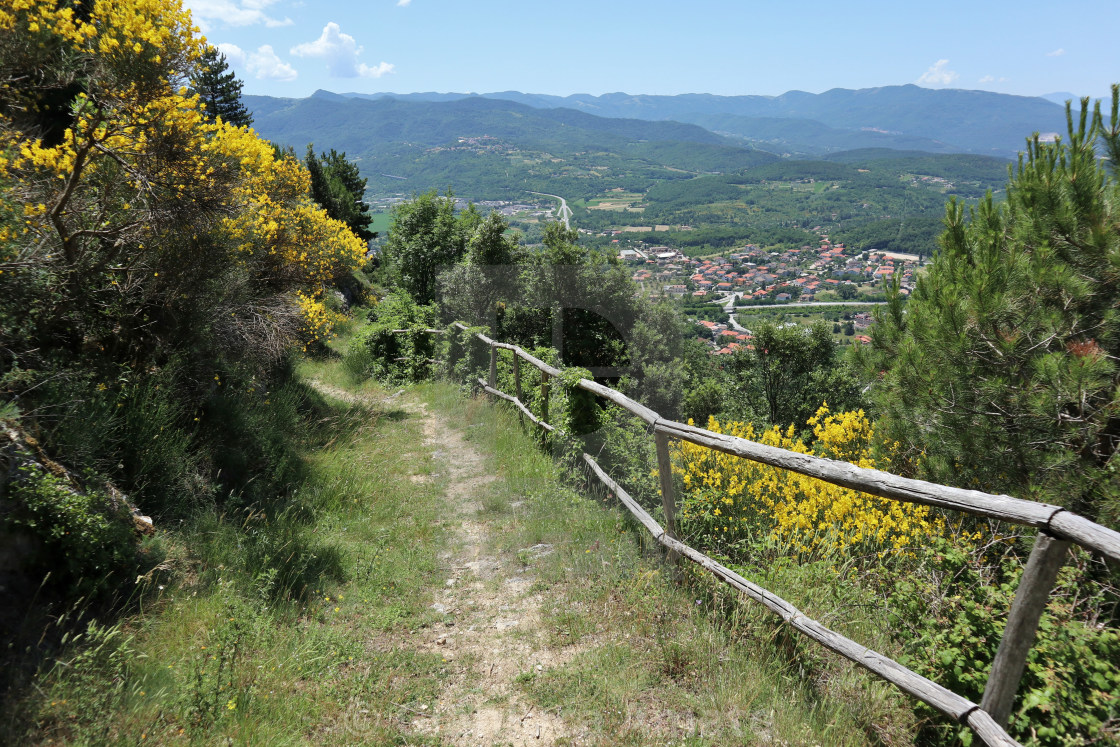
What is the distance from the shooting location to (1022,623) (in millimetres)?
1998

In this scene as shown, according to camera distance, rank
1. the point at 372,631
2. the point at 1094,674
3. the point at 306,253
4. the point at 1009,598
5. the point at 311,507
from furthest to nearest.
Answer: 1. the point at 306,253
2. the point at 311,507
3. the point at 372,631
4. the point at 1009,598
5. the point at 1094,674

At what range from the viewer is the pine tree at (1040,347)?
4.26 meters

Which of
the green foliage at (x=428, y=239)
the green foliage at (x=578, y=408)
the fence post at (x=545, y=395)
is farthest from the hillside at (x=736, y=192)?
the green foliage at (x=578, y=408)

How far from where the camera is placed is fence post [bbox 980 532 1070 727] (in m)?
1.94

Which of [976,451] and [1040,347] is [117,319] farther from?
[1040,347]

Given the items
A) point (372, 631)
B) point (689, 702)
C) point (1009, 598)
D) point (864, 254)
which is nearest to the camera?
point (1009, 598)

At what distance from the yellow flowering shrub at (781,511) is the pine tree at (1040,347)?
1.02m

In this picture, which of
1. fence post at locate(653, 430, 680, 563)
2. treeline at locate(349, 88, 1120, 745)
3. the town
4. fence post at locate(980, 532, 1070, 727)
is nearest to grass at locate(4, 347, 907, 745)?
fence post at locate(653, 430, 680, 563)

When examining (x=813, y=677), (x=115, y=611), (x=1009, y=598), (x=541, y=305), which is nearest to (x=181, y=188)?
(x=115, y=611)

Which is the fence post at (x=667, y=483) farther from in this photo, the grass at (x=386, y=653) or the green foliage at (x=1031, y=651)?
the green foliage at (x=1031, y=651)

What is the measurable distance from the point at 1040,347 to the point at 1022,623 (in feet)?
12.3

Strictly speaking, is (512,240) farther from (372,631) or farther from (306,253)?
(372,631)

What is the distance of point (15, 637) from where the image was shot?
2.68m

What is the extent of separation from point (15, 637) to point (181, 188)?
4914 millimetres
